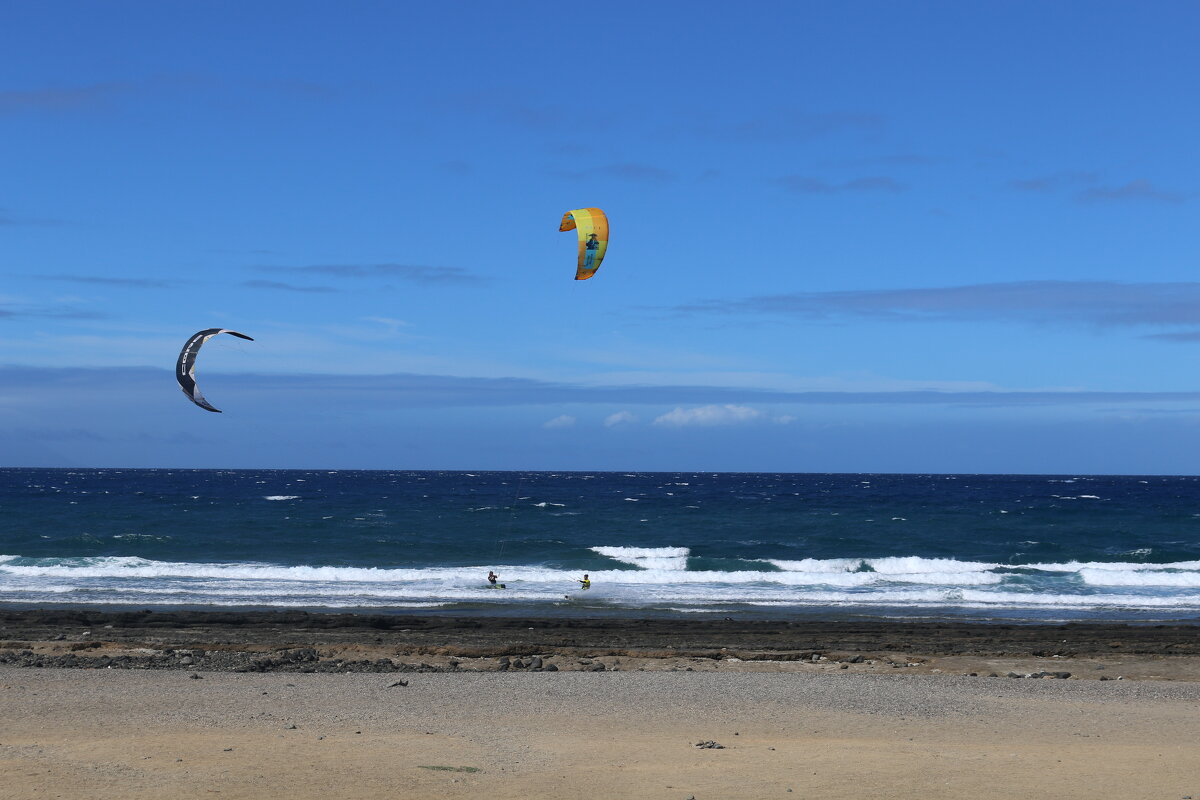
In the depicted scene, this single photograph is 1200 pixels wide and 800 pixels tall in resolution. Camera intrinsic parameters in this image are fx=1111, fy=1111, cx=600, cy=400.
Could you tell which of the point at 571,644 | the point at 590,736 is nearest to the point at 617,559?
the point at 571,644

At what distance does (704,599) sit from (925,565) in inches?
528

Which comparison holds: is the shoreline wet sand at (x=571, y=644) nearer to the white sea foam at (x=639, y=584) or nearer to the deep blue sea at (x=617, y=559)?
the deep blue sea at (x=617, y=559)

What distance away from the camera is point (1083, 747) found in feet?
38.0

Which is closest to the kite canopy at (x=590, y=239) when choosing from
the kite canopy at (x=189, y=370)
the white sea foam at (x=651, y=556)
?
the kite canopy at (x=189, y=370)

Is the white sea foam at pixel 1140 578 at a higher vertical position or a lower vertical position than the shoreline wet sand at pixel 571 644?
lower

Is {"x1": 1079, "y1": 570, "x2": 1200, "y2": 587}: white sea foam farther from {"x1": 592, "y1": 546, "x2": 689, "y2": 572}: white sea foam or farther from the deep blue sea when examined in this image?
{"x1": 592, "y1": 546, "x2": 689, "y2": 572}: white sea foam

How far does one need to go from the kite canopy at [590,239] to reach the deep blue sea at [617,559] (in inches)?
318

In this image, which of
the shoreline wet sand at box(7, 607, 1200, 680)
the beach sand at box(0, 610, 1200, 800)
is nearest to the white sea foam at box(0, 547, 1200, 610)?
the shoreline wet sand at box(7, 607, 1200, 680)

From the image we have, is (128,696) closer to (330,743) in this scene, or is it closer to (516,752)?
(330,743)

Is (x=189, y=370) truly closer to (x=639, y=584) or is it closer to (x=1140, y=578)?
(x=639, y=584)

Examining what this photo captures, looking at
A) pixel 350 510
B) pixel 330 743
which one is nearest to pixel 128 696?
pixel 330 743

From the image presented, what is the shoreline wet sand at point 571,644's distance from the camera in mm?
17188

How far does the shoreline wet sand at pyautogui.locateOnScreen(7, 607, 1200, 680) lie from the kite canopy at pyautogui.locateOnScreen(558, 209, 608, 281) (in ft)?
22.4

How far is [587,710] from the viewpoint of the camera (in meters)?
13.6
